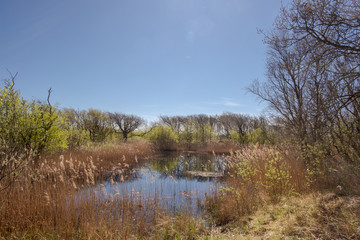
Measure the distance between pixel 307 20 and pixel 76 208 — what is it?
6229 millimetres

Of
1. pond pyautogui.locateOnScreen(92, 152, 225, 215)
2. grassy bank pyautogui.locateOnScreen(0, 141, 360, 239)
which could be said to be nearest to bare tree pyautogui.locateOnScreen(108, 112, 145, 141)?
pond pyautogui.locateOnScreen(92, 152, 225, 215)

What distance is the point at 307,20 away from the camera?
12.7 ft

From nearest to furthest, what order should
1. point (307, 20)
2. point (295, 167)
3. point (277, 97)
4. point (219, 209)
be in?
point (307, 20), point (219, 209), point (295, 167), point (277, 97)

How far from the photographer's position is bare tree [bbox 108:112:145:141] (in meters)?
33.1

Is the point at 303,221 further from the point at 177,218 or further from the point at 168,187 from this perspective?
the point at 168,187

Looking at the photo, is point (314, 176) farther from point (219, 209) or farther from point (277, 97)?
point (277, 97)

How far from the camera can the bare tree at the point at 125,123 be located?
109 feet

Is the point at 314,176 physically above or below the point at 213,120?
below

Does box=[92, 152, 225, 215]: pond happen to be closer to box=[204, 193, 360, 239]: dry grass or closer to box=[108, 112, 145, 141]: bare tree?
box=[204, 193, 360, 239]: dry grass

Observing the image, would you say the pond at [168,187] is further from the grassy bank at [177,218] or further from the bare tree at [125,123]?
the bare tree at [125,123]

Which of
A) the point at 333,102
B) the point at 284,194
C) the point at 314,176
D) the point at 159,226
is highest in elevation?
the point at 333,102

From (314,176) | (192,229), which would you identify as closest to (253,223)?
(192,229)

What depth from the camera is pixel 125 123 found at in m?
34.1

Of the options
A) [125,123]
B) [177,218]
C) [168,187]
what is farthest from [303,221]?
[125,123]
